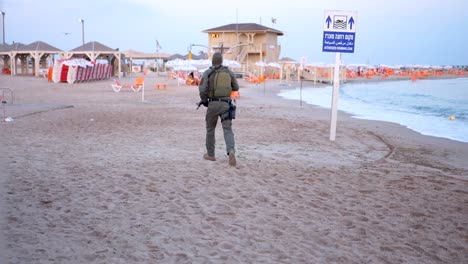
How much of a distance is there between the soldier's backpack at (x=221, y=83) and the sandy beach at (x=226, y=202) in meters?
1.08

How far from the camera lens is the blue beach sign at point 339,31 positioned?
991cm

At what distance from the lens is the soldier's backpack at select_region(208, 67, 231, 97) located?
271 inches

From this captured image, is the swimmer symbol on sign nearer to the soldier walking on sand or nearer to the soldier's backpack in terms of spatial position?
the soldier walking on sand

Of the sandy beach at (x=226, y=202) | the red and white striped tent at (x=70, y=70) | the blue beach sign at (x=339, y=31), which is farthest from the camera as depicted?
the red and white striped tent at (x=70, y=70)

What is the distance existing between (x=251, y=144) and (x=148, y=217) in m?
5.01

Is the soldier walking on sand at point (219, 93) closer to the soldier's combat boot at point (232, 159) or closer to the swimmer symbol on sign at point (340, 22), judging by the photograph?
the soldier's combat boot at point (232, 159)

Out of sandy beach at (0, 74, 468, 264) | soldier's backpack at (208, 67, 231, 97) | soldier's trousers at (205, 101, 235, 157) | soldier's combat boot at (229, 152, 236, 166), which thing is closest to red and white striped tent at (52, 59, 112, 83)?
sandy beach at (0, 74, 468, 264)

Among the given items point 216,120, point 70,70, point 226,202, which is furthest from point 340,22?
point 70,70

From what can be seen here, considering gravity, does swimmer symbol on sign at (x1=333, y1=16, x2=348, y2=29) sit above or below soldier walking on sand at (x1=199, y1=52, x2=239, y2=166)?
above

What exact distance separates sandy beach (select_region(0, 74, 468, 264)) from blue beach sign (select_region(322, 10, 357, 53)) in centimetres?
210

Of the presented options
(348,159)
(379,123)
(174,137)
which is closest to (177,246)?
(348,159)

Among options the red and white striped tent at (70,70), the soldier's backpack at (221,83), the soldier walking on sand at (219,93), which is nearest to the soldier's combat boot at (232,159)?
the soldier walking on sand at (219,93)

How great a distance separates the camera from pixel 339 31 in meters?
9.92

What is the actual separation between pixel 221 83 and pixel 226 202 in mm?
2300
